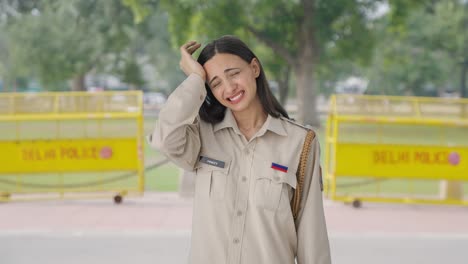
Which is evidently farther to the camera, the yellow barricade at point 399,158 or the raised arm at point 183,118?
the yellow barricade at point 399,158

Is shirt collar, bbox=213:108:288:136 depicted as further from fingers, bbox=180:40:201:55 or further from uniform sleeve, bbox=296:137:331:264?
fingers, bbox=180:40:201:55

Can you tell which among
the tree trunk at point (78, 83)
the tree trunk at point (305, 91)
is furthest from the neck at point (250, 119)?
the tree trunk at point (78, 83)

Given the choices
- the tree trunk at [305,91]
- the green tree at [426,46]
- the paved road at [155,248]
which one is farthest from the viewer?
the green tree at [426,46]

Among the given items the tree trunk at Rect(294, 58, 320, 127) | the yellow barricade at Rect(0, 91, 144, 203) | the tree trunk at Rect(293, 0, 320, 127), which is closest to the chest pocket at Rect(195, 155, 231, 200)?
the yellow barricade at Rect(0, 91, 144, 203)

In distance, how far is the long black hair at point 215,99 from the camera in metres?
1.71

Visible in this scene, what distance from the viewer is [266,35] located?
18.3 meters

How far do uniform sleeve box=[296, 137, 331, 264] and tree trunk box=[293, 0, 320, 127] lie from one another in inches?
604

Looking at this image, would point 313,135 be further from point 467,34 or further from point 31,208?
point 467,34

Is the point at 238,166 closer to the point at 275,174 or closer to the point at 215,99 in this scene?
the point at 275,174

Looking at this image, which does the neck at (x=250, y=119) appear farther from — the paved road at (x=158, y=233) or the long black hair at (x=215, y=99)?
the paved road at (x=158, y=233)

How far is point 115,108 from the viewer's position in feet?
22.9

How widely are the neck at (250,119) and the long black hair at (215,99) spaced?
0.03m

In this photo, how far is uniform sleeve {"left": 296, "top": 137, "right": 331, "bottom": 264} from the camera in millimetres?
1686

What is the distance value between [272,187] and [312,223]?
175mm
